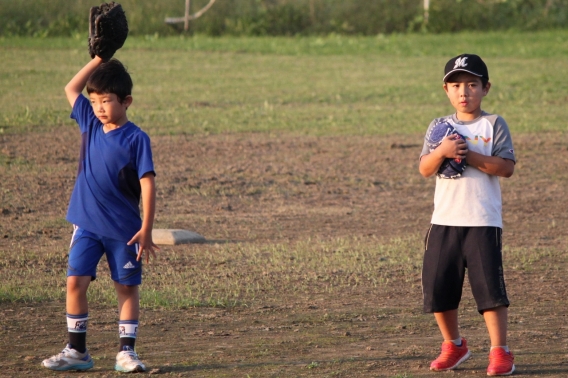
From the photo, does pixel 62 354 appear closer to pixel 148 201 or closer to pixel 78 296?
pixel 78 296

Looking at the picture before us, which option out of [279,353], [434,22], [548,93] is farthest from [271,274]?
[434,22]

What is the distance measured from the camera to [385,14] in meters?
32.8

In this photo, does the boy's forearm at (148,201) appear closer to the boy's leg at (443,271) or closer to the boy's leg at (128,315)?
the boy's leg at (128,315)

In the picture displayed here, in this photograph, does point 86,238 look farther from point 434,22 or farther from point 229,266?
point 434,22

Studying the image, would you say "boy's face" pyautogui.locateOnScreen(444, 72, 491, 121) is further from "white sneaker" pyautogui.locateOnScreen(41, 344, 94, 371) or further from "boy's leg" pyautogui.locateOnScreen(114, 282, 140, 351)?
"white sneaker" pyautogui.locateOnScreen(41, 344, 94, 371)

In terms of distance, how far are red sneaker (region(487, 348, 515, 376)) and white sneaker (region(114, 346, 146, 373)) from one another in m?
1.58

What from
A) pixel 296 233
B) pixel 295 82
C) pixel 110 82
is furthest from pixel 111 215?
pixel 295 82

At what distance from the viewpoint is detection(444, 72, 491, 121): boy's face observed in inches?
175

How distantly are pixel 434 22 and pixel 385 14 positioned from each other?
2.03 m

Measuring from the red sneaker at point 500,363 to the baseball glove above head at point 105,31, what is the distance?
7.63 feet

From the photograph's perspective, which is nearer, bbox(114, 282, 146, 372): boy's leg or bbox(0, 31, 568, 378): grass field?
bbox(114, 282, 146, 372): boy's leg

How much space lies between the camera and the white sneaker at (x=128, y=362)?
171 inches

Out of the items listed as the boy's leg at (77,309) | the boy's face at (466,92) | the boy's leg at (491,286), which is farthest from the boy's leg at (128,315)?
the boy's face at (466,92)

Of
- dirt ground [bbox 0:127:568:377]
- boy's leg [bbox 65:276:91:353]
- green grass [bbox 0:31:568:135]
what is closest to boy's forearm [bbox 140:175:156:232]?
boy's leg [bbox 65:276:91:353]
